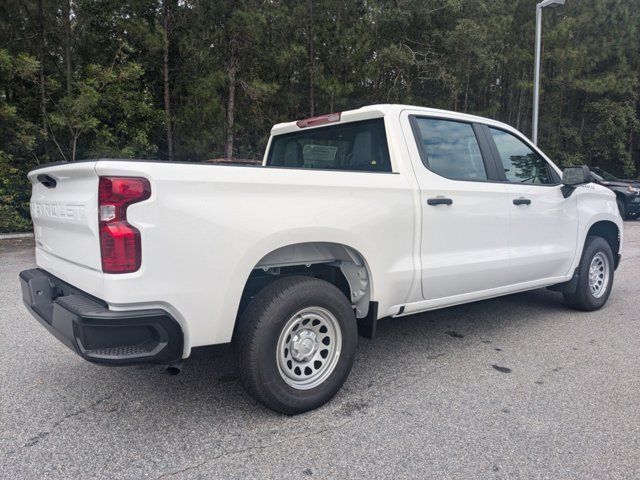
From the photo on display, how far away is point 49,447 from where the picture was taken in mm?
2688

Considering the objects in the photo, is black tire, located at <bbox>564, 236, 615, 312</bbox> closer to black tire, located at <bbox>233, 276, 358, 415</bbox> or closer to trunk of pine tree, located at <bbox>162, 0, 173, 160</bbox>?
black tire, located at <bbox>233, 276, 358, 415</bbox>

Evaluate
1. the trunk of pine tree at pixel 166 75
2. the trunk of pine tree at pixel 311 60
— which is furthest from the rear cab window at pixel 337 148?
the trunk of pine tree at pixel 311 60

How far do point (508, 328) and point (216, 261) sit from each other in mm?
3295

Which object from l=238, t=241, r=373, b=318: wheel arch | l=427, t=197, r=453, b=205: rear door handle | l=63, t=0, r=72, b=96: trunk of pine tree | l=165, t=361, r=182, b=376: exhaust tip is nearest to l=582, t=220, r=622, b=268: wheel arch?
l=427, t=197, r=453, b=205: rear door handle

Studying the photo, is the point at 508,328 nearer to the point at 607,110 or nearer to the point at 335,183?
the point at 335,183

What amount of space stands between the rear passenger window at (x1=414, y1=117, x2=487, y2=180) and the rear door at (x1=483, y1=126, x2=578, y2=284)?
0.25 m

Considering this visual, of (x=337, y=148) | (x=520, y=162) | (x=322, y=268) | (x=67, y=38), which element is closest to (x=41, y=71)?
(x=67, y=38)

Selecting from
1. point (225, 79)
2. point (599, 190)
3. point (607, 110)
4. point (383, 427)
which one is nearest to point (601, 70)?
point (607, 110)

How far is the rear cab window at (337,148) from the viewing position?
3750 mm

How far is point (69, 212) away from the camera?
9.10 feet

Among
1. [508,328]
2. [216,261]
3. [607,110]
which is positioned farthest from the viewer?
[607,110]

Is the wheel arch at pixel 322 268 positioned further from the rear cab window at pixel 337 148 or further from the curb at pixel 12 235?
the curb at pixel 12 235

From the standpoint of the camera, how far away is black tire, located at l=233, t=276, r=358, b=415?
277 centimetres

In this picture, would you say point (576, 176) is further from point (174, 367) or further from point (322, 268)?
point (174, 367)
